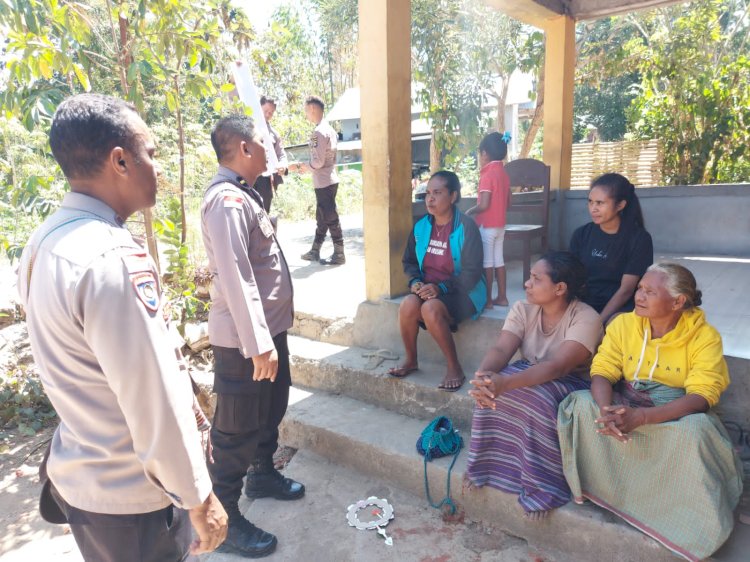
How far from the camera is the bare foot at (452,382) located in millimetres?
3309

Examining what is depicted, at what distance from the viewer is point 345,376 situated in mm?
3824

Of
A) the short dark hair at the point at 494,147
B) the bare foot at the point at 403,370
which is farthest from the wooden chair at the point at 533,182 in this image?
the bare foot at the point at 403,370

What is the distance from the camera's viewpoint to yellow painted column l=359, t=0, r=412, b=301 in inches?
145

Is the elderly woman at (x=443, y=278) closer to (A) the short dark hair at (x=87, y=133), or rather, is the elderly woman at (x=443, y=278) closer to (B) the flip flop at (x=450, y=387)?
(B) the flip flop at (x=450, y=387)

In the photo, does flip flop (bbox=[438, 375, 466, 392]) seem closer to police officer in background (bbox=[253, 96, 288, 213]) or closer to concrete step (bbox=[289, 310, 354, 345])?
concrete step (bbox=[289, 310, 354, 345])

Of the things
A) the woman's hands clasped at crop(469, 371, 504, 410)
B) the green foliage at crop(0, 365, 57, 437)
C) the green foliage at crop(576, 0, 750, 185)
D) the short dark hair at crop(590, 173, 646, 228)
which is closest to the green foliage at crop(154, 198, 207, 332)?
the green foliage at crop(0, 365, 57, 437)

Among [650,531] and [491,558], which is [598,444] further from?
[491,558]

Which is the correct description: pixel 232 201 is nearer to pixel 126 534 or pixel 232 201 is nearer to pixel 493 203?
pixel 126 534

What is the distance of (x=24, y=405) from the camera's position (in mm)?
4348

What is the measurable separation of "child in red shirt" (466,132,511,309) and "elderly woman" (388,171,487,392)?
46 cm

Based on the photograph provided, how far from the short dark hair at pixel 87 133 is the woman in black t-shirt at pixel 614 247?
261 centimetres

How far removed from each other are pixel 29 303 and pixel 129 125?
492 mm

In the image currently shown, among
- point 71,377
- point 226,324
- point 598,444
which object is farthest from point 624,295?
point 71,377

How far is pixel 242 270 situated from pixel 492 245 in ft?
7.46
